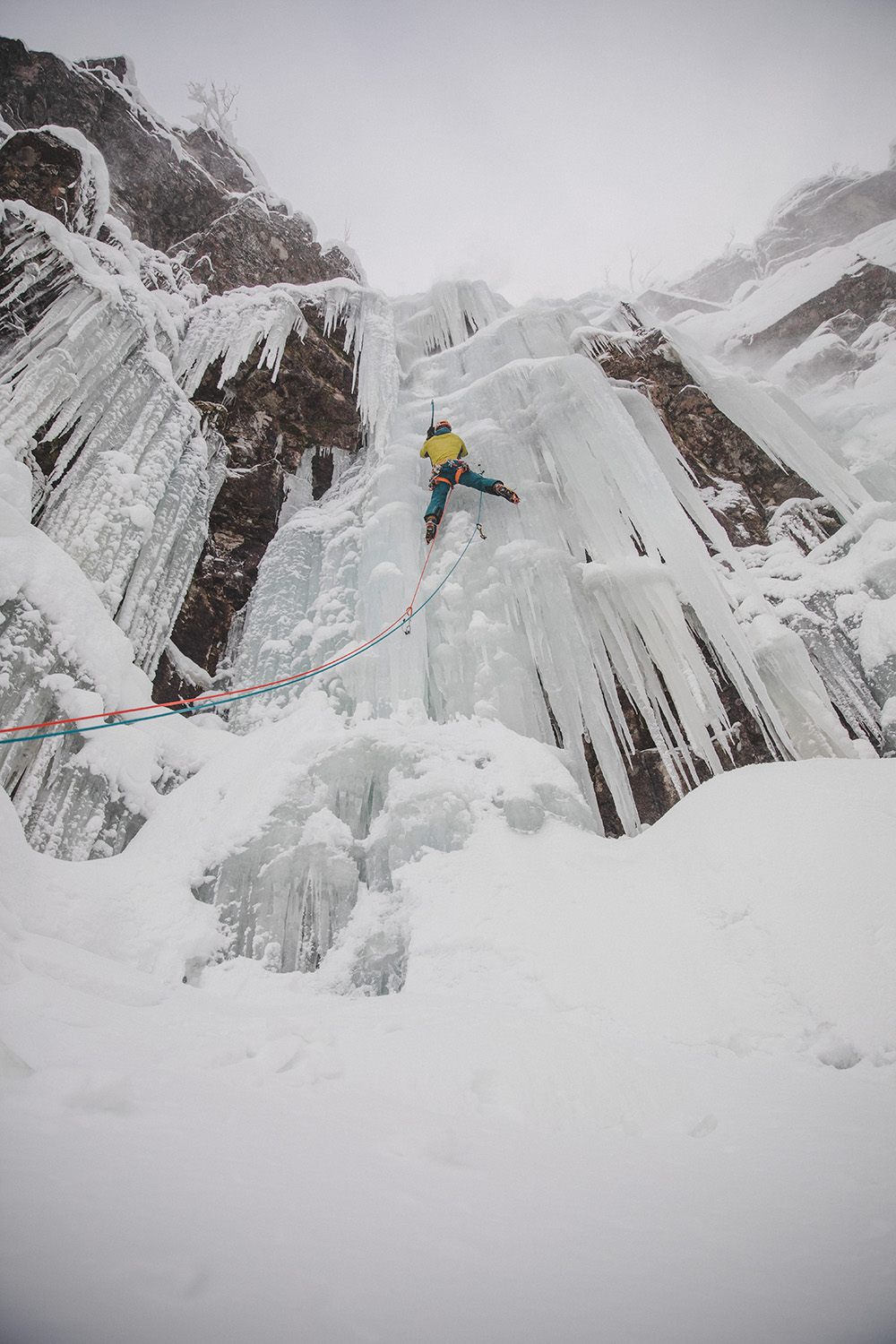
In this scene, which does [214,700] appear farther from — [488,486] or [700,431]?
[700,431]

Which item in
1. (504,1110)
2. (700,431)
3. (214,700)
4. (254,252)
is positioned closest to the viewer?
(504,1110)

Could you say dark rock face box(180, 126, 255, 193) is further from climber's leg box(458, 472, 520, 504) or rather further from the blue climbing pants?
climber's leg box(458, 472, 520, 504)

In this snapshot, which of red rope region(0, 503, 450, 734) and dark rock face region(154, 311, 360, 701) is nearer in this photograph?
Answer: red rope region(0, 503, 450, 734)

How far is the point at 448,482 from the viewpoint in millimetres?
5684

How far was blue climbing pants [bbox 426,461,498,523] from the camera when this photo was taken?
558 cm

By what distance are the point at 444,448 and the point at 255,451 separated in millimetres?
3031

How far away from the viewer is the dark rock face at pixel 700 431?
7449mm

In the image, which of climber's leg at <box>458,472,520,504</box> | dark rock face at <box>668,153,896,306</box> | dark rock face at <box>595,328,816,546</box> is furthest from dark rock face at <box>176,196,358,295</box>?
dark rock face at <box>668,153,896,306</box>

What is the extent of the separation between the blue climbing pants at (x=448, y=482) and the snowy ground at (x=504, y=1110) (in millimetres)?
3861

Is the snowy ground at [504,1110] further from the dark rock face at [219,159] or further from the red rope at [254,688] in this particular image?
the dark rock face at [219,159]

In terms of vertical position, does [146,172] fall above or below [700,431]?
above

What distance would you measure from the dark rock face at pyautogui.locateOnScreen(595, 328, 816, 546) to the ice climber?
342 cm

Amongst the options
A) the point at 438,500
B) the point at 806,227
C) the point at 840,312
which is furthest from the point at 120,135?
the point at 806,227

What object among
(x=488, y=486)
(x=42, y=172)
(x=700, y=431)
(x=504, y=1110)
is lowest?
(x=504, y=1110)
